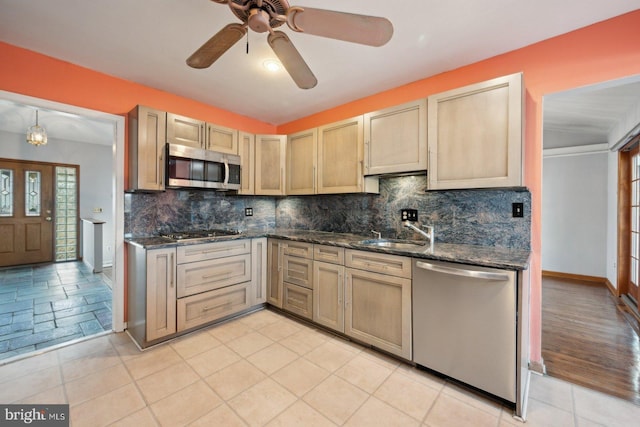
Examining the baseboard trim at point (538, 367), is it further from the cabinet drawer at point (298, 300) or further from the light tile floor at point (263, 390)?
the cabinet drawer at point (298, 300)

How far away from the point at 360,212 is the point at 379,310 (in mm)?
1165

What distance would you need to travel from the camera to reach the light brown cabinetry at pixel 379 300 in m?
2.02

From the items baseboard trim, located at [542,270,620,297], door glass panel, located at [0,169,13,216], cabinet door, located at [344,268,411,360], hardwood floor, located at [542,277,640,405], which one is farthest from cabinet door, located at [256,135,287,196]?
door glass panel, located at [0,169,13,216]

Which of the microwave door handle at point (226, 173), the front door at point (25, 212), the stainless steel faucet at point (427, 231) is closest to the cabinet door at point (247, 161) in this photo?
the microwave door handle at point (226, 173)

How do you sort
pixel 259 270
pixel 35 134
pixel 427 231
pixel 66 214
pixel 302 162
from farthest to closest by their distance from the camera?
pixel 66 214 < pixel 35 134 < pixel 302 162 < pixel 259 270 < pixel 427 231

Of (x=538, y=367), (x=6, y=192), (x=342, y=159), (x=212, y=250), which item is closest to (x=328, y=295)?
(x=212, y=250)

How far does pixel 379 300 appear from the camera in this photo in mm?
2172

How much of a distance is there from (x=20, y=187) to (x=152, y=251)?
5.20m

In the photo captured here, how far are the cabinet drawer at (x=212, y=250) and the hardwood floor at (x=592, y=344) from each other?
9.20 feet

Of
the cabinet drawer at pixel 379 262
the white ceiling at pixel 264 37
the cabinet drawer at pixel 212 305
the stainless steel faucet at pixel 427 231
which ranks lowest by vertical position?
the cabinet drawer at pixel 212 305

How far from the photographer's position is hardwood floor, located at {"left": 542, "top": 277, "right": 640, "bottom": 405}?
1.87m

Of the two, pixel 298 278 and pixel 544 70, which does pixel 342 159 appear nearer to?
pixel 298 278

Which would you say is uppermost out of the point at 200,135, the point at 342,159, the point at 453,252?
the point at 200,135

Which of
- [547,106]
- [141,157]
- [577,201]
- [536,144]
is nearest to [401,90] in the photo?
[536,144]
